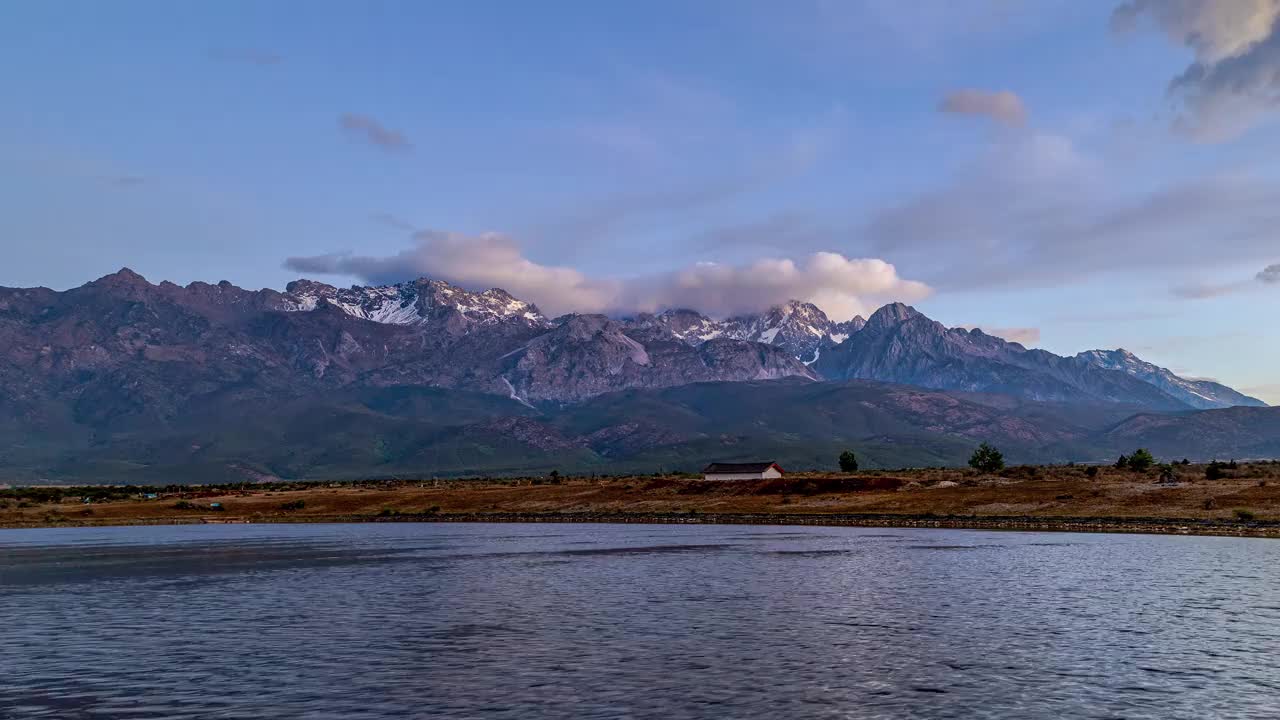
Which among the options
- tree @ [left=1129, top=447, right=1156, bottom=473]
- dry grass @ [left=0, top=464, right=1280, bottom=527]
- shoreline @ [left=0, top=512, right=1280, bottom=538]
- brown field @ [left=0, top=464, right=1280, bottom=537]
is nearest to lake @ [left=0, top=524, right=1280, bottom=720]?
shoreline @ [left=0, top=512, right=1280, bottom=538]

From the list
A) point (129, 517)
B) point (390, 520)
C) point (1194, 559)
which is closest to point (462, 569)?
point (1194, 559)

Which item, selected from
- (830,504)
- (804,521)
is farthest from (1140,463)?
(804,521)

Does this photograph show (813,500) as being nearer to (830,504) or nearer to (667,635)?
(830,504)

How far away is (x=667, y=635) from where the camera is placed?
133ft

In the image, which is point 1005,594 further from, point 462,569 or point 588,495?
point 588,495

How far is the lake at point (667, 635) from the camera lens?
2902 centimetres

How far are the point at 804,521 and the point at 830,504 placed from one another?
16868 millimetres

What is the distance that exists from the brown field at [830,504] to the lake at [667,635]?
77.5ft

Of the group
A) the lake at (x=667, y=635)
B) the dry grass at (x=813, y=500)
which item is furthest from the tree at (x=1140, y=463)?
the lake at (x=667, y=635)

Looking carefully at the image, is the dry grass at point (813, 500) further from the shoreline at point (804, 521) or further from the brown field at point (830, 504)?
the shoreline at point (804, 521)

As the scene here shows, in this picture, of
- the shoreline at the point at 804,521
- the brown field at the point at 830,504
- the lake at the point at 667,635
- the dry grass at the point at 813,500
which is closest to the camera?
the lake at the point at 667,635

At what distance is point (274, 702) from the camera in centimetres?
2920

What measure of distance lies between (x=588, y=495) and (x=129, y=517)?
245 ft

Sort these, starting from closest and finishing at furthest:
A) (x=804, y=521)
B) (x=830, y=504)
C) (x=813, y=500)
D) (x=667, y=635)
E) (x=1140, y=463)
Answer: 1. (x=667, y=635)
2. (x=804, y=521)
3. (x=830, y=504)
4. (x=813, y=500)
5. (x=1140, y=463)
